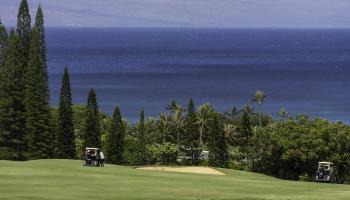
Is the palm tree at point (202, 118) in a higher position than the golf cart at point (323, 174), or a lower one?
higher

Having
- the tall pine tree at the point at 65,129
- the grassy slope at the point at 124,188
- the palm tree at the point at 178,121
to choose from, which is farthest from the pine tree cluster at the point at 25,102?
the grassy slope at the point at 124,188

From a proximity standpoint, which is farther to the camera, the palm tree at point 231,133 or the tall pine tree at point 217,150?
the palm tree at point 231,133

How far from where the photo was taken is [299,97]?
19750 cm

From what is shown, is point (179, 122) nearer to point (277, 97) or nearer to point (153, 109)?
point (153, 109)

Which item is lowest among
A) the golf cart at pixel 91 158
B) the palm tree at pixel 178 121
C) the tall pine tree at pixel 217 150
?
the tall pine tree at pixel 217 150

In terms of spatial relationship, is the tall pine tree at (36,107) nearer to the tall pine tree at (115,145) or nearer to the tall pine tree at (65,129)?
the tall pine tree at (65,129)

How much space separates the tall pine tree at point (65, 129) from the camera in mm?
73125

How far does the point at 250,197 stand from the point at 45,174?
10023 mm

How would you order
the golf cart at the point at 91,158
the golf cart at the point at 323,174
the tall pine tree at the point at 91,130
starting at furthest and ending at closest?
the tall pine tree at the point at 91,130 < the golf cart at the point at 323,174 < the golf cart at the point at 91,158

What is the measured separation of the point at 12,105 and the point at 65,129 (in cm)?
656

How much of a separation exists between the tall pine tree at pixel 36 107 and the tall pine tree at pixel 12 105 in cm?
111

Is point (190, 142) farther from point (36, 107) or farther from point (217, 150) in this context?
point (36, 107)

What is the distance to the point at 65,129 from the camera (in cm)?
7438

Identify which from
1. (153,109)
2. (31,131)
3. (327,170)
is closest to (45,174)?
(327,170)
